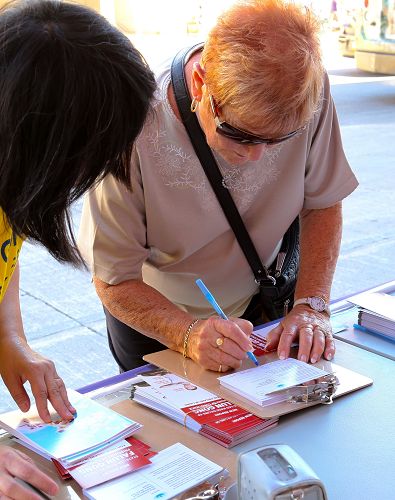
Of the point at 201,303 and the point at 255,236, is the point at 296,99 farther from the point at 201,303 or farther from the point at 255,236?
the point at 201,303

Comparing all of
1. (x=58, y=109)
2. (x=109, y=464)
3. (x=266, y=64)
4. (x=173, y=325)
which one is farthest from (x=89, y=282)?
(x=58, y=109)

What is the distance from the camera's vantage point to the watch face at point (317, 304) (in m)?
2.00

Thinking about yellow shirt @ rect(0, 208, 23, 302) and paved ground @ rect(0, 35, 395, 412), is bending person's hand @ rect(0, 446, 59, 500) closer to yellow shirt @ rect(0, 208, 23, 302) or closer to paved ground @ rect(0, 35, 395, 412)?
yellow shirt @ rect(0, 208, 23, 302)

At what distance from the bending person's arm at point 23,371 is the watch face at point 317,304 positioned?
702 millimetres

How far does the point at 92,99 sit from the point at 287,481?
1.90 feet

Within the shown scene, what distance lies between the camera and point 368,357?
1819 millimetres

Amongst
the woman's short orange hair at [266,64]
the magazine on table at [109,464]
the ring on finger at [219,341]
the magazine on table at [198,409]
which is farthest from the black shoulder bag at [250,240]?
the magazine on table at [109,464]

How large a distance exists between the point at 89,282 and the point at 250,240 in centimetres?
268

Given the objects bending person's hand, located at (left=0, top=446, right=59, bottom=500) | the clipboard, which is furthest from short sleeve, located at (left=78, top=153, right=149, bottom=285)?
bending person's hand, located at (left=0, top=446, right=59, bottom=500)

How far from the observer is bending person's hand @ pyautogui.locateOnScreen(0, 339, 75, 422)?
59.9 inches

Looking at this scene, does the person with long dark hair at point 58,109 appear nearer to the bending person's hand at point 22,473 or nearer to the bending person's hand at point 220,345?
the bending person's hand at point 22,473

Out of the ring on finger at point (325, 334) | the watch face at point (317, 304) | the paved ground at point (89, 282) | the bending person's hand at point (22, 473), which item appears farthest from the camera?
the paved ground at point (89, 282)

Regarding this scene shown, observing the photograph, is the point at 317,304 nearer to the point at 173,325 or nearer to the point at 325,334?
the point at 325,334

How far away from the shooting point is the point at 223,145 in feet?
5.90
